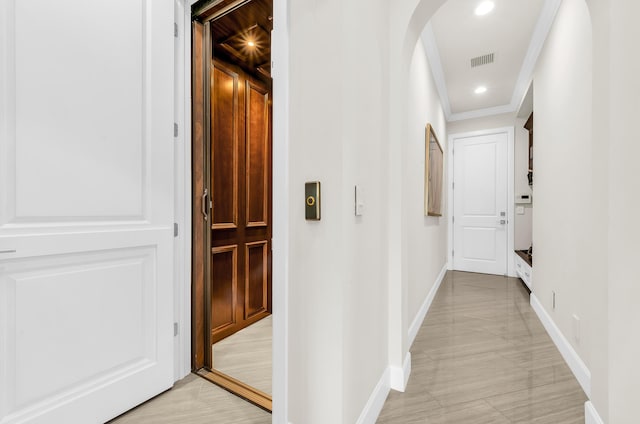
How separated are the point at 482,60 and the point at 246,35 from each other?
9.13 feet

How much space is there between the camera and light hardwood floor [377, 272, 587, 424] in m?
1.56

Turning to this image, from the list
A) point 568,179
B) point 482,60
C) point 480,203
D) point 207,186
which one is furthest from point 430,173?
point 480,203

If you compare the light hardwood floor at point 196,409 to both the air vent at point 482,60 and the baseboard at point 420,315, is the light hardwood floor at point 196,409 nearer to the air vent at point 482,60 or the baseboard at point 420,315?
the baseboard at point 420,315

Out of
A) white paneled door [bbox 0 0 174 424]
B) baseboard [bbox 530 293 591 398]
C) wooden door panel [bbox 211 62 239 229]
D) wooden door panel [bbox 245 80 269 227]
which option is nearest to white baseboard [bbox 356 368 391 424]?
baseboard [bbox 530 293 591 398]

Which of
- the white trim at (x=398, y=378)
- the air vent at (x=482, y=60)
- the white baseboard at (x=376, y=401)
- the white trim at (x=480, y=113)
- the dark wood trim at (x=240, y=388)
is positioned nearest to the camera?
the white baseboard at (x=376, y=401)

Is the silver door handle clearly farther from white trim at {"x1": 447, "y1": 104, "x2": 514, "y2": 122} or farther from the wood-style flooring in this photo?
white trim at {"x1": 447, "y1": 104, "x2": 514, "y2": 122}

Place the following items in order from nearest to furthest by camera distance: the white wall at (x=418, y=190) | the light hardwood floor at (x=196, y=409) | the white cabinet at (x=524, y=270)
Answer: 1. the light hardwood floor at (x=196, y=409)
2. the white wall at (x=418, y=190)
3. the white cabinet at (x=524, y=270)

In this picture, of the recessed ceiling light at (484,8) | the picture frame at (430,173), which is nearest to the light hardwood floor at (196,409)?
the picture frame at (430,173)

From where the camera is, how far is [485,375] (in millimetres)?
1938

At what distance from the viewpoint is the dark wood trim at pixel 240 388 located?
5.35 ft

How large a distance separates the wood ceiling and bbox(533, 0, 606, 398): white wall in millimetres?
2058

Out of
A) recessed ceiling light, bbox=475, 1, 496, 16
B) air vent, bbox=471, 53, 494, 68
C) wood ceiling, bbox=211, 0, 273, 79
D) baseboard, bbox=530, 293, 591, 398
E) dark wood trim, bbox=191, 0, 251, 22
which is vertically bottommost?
baseboard, bbox=530, 293, 591, 398

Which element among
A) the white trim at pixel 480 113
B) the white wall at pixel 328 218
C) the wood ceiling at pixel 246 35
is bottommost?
the white wall at pixel 328 218

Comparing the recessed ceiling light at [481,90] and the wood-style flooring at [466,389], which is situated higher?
the recessed ceiling light at [481,90]
